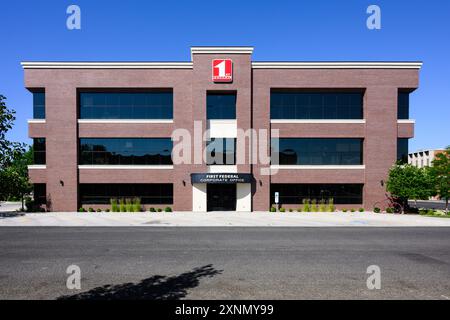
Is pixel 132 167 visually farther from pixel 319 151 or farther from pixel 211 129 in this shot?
pixel 319 151

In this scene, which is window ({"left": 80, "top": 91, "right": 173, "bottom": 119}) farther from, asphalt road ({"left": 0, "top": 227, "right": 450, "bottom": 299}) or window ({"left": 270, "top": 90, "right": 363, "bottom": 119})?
asphalt road ({"left": 0, "top": 227, "right": 450, "bottom": 299})

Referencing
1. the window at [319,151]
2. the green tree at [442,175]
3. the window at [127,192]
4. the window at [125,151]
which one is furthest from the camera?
the window at [319,151]

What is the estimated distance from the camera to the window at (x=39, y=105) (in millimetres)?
27375

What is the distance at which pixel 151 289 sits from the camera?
731 centimetres

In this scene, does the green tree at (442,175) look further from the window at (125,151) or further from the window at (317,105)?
the window at (125,151)

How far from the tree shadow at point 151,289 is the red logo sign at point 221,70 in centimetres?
2147

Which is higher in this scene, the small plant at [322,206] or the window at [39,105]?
the window at [39,105]

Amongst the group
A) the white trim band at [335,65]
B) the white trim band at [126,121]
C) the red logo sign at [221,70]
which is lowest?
the white trim band at [126,121]

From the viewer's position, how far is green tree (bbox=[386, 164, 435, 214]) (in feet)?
78.8

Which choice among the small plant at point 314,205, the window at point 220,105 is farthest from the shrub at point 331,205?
the window at point 220,105

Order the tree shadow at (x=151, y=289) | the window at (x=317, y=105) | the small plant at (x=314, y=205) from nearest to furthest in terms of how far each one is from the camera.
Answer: the tree shadow at (x=151, y=289) → the small plant at (x=314, y=205) → the window at (x=317, y=105)

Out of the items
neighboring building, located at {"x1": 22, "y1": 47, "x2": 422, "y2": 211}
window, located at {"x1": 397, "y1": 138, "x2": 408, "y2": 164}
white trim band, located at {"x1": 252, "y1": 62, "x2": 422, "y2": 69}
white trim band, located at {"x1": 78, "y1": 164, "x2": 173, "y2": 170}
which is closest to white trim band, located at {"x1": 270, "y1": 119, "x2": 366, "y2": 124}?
neighboring building, located at {"x1": 22, "y1": 47, "x2": 422, "y2": 211}

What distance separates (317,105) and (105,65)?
904 inches
